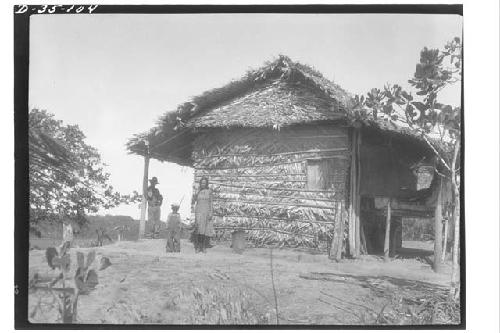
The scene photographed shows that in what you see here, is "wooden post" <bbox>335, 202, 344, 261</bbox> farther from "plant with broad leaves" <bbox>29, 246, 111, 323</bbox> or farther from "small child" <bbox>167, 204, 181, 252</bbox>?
"plant with broad leaves" <bbox>29, 246, 111, 323</bbox>

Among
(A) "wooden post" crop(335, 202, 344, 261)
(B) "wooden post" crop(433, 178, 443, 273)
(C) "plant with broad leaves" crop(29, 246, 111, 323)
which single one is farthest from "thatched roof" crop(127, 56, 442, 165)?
(C) "plant with broad leaves" crop(29, 246, 111, 323)

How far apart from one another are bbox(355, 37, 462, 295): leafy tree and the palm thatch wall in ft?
3.37

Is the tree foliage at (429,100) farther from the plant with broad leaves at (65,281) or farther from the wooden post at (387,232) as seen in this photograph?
the plant with broad leaves at (65,281)

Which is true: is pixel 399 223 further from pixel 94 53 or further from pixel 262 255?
pixel 94 53

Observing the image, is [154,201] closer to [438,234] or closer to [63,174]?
[63,174]

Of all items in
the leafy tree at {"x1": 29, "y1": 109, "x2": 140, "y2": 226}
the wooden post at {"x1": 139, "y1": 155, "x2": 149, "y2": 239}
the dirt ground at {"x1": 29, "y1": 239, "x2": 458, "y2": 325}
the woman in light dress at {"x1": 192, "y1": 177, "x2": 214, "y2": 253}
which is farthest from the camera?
the woman in light dress at {"x1": 192, "y1": 177, "x2": 214, "y2": 253}

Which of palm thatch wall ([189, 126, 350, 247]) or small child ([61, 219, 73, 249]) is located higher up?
palm thatch wall ([189, 126, 350, 247])

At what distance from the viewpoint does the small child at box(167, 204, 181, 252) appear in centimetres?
771

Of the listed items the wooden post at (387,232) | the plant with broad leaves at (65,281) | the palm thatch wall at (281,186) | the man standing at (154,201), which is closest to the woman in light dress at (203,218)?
the palm thatch wall at (281,186)

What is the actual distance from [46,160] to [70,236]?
1.13m

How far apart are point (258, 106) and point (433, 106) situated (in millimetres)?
2779

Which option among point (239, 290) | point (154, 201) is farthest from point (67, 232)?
point (239, 290)

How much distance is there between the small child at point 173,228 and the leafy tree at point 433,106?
319 centimetres

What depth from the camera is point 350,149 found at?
778 cm
